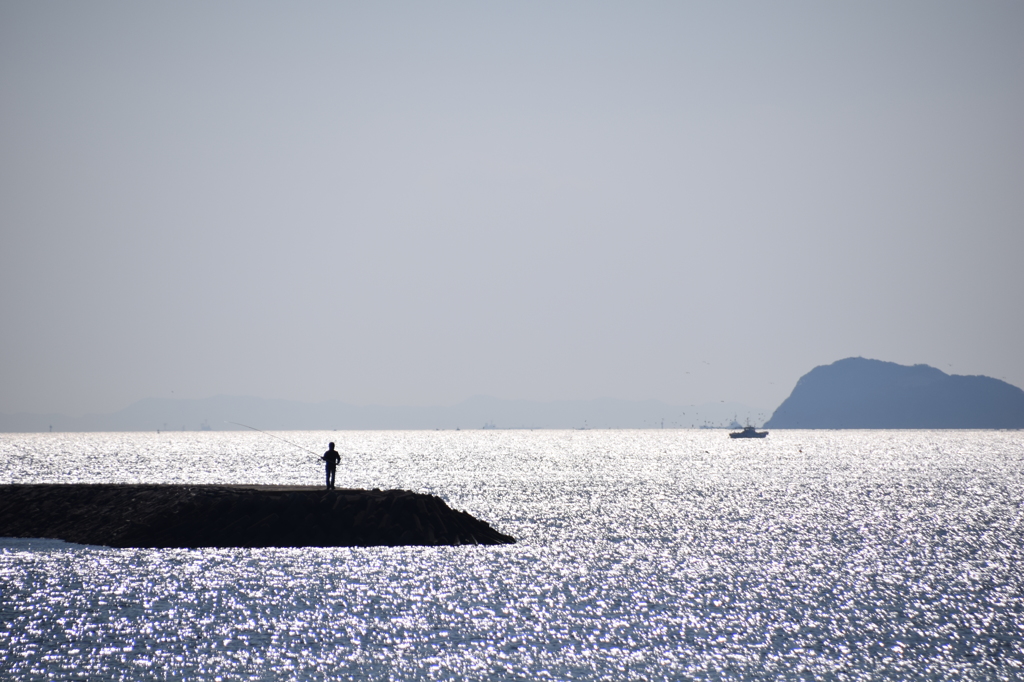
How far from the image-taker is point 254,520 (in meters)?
46.8

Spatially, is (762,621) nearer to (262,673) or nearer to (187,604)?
(262,673)

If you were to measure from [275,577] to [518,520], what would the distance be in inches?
1052

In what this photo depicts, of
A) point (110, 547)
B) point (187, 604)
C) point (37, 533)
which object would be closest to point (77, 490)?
point (37, 533)

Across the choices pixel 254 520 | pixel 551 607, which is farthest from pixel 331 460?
pixel 551 607

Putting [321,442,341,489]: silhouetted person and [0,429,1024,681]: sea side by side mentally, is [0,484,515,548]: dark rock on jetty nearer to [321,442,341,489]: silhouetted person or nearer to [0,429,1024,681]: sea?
[321,442,341,489]: silhouetted person

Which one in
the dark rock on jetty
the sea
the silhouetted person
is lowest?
the sea

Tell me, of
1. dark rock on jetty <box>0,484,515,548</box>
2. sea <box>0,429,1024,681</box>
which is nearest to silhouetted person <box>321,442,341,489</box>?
dark rock on jetty <box>0,484,515,548</box>

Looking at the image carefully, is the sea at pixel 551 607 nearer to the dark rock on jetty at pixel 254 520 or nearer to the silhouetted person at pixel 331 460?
the dark rock on jetty at pixel 254 520

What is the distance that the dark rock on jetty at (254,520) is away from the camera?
45.6 meters

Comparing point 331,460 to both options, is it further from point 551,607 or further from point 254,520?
point 551,607

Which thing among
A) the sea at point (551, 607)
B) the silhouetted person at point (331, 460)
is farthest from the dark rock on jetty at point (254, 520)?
the sea at point (551, 607)

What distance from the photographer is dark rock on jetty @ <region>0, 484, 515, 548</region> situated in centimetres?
4556

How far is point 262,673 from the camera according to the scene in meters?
23.8

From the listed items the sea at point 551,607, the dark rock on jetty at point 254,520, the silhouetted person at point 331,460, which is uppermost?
the silhouetted person at point 331,460
